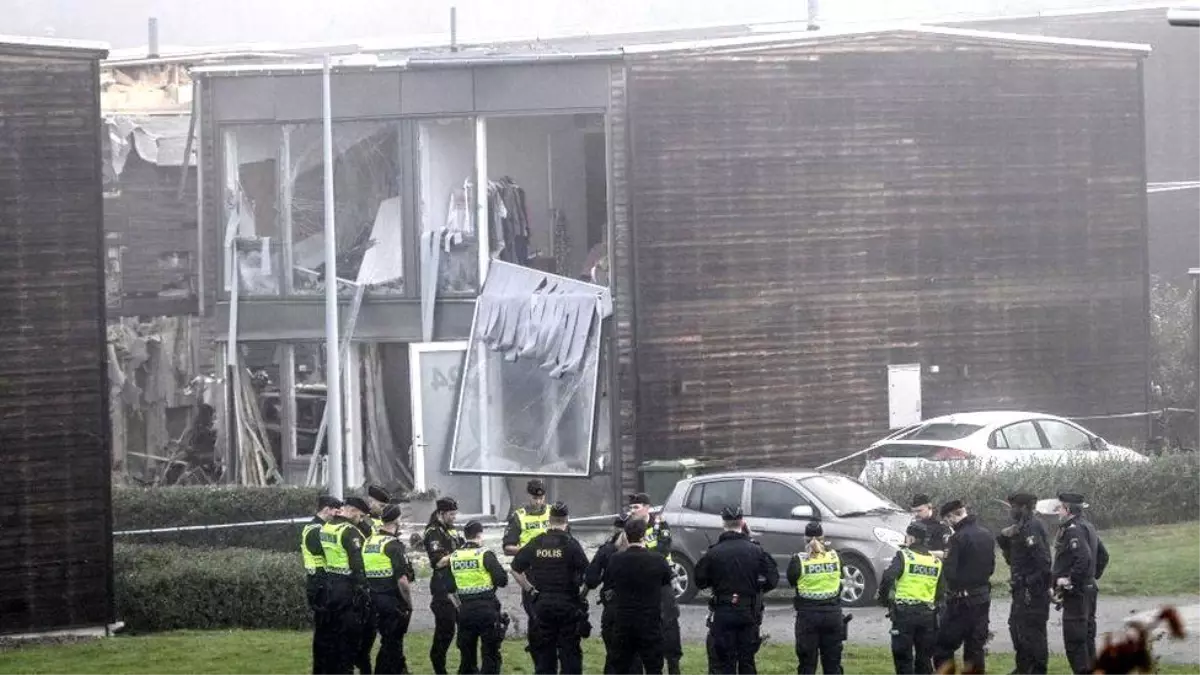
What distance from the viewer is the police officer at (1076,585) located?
14445 mm

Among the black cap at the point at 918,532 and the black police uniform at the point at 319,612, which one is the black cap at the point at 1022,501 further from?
the black police uniform at the point at 319,612

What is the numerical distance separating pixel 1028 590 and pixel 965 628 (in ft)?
2.09

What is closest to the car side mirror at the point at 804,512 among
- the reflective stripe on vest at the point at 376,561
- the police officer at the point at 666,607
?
the police officer at the point at 666,607

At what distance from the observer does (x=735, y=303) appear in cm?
2973

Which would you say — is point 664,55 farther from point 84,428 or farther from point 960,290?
point 84,428

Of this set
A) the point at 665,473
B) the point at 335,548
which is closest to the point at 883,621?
the point at 335,548

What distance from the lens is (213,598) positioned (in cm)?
1950

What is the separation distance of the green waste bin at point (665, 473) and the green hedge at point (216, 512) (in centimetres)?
529

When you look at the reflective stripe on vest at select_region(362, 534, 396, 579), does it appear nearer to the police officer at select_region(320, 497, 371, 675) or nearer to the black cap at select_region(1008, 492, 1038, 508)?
the police officer at select_region(320, 497, 371, 675)

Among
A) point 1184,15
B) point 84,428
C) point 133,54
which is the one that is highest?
point 133,54

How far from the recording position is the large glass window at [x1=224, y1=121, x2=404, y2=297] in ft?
101

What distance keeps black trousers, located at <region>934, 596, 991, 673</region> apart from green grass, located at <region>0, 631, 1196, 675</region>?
1028mm

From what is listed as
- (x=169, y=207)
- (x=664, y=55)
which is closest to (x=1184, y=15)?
(x=664, y=55)

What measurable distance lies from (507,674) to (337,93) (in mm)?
16609
